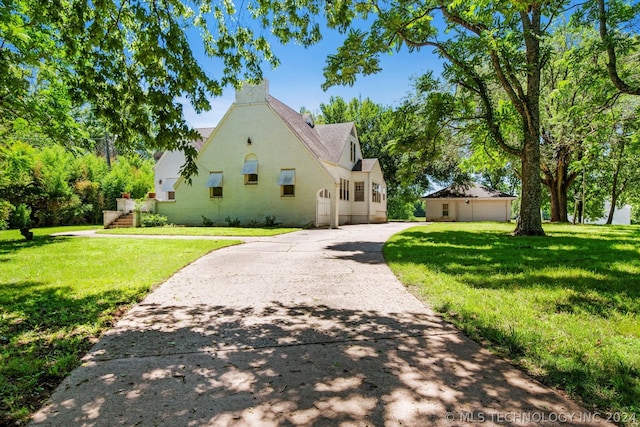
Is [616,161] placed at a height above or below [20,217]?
above

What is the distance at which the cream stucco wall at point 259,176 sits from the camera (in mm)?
22703

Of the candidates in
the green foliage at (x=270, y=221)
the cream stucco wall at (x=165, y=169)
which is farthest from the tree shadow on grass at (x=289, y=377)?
the cream stucco wall at (x=165, y=169)

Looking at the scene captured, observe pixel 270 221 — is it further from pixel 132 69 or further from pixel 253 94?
pixel 132 69

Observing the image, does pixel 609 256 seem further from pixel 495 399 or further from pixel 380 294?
pixel 495 399

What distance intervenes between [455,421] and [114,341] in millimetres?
3358

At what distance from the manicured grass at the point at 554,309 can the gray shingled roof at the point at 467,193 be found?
93.0 ft

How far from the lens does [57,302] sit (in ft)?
16.8

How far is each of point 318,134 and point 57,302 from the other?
25641mm

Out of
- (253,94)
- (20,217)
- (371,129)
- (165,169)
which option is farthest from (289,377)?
(371,129)

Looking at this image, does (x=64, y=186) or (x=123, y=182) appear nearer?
(x=64, y=186)

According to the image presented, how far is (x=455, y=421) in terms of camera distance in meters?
2.27

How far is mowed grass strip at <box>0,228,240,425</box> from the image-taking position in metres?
2.89

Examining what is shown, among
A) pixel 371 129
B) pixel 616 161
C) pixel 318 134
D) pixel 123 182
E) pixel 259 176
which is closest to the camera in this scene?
pixel 259 176

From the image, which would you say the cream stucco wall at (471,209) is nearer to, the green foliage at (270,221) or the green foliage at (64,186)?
the green foliage at (270,221)
